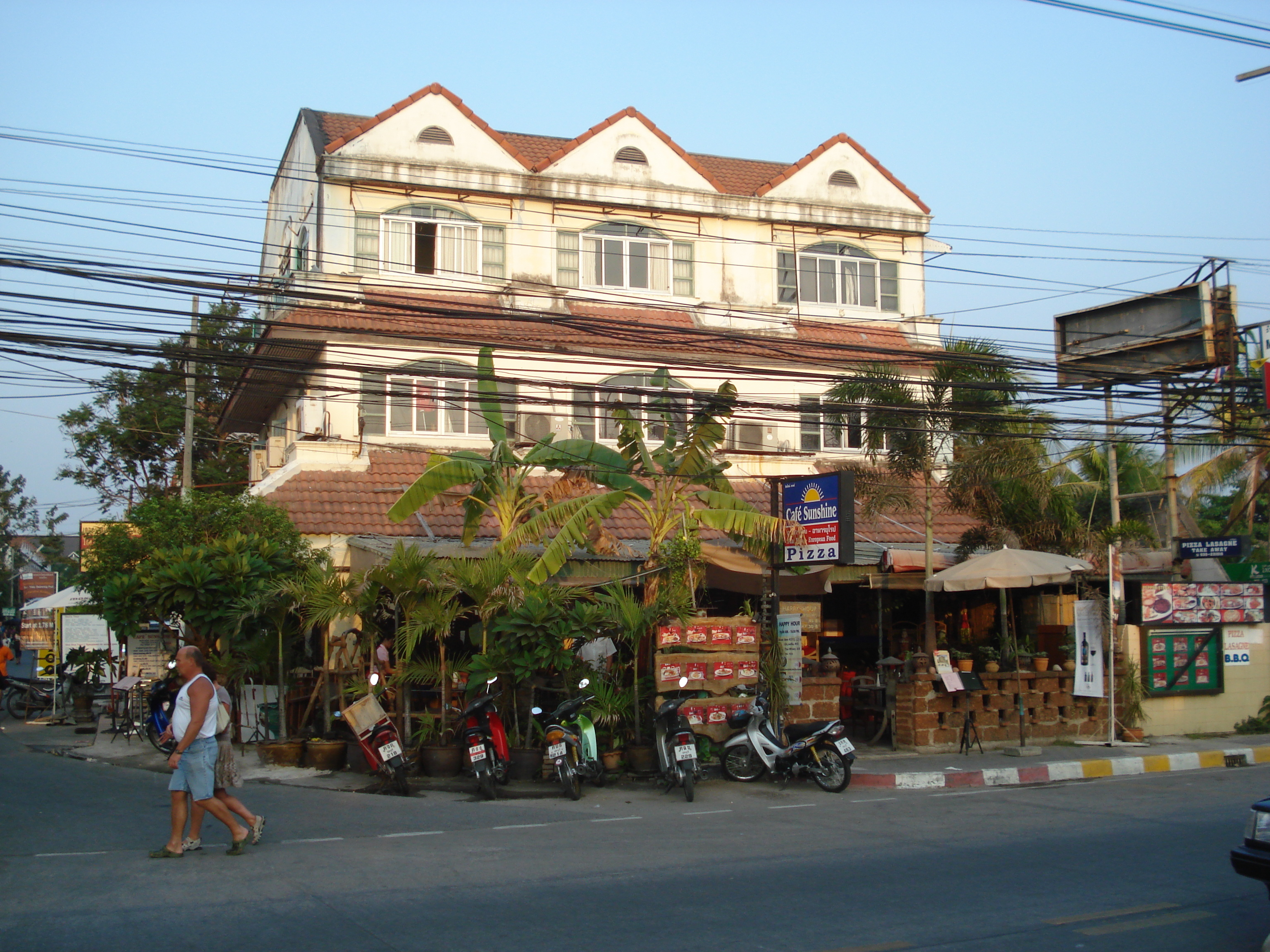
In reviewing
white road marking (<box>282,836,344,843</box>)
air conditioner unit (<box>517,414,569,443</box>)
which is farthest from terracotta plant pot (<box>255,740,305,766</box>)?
air conditioner unit (<box>517,414,569,443</box>)

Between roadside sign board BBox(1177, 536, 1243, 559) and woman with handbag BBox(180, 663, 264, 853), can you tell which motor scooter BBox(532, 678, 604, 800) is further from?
roadside sign board BBox(1177, 536, 1243, 559)

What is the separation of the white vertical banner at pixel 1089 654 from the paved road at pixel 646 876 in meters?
4.45

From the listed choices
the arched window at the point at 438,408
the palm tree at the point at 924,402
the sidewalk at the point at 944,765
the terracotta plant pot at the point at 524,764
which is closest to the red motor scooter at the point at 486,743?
the terracotta plant pot at the point at 524,764

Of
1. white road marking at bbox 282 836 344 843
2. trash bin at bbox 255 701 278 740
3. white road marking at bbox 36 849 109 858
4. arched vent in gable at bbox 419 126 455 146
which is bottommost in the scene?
white road marking at bbox 282 836 344 843

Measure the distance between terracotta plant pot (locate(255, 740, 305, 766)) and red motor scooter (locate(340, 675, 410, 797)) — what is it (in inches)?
81.3

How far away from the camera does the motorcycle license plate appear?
12609mm

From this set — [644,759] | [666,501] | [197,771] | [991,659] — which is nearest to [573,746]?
[644,759]

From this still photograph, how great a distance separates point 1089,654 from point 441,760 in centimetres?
1004

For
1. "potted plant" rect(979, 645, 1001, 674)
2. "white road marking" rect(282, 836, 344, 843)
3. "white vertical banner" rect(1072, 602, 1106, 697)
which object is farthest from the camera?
"white vertical banner" rect(1072, 602, 1106, 697)

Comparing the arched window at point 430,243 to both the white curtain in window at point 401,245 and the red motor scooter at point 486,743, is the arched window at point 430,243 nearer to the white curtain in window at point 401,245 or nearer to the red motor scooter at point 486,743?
the white curtain in window at point 401,245

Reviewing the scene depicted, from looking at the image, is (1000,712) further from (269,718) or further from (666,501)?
(269,718)

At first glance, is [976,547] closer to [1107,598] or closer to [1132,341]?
[1107,598]

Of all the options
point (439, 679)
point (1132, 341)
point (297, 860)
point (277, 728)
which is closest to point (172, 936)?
point (297, 860)

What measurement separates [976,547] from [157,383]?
2649 cm
